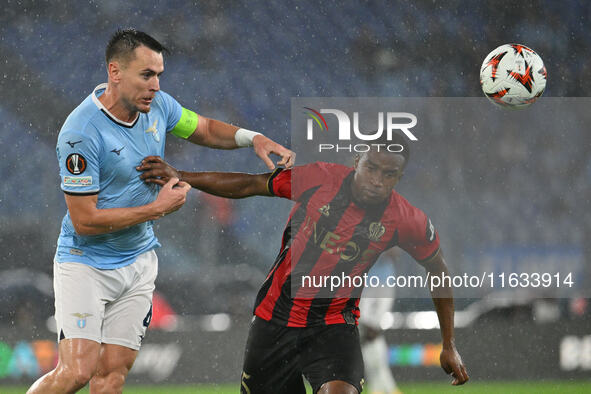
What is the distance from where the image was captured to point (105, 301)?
14.1 feet

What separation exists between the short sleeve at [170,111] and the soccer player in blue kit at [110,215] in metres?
0.11

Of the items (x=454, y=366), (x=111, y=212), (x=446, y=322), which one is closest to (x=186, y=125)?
(x=111, y=212)

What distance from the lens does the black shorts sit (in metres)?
4.25

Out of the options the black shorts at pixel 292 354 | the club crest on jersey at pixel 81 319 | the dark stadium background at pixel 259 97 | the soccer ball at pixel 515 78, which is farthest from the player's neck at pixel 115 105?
the dark stadium background at pixel 259 97

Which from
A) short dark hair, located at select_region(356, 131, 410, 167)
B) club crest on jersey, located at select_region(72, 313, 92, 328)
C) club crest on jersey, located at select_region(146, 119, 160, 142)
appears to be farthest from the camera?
short dark hair, located at select_region(356, 131, 410, 167)

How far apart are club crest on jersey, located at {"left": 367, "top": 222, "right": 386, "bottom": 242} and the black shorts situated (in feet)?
1.75

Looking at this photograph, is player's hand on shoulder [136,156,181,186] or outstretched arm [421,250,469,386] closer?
player's hand on shoulder [136,156,181,186]

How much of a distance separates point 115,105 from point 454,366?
2.32 metres

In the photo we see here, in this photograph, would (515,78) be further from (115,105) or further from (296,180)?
(115,105)

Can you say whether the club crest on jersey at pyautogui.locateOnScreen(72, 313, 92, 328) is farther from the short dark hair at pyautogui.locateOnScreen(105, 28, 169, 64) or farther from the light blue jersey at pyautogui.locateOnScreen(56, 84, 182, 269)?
the short dark hair at pyautogui.locateOnScreen(105, 28, 169, 64)

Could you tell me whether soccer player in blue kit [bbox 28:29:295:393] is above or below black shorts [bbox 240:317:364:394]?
above

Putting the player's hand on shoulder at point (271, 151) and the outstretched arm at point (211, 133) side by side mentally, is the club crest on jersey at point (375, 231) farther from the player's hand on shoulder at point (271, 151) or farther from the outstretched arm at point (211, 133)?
the outstretched arm at point (211, 133)

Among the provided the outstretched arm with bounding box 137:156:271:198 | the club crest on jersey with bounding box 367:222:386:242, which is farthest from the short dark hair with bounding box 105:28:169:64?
the club crest on jersey with bounding box 367:222:386:242

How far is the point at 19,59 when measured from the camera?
551 inches
